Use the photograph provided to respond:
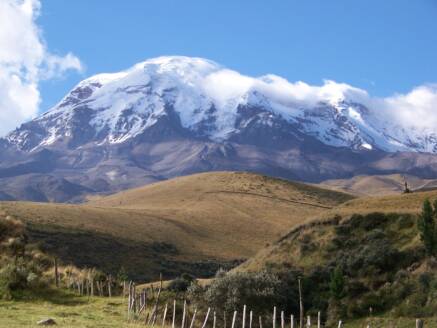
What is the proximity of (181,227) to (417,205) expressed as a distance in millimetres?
56556

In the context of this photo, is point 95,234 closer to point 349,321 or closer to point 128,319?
point 349,321

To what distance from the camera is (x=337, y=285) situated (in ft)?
155

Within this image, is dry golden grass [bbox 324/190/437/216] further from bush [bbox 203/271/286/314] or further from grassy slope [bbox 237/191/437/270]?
bush [bbox 203/271/286/314]

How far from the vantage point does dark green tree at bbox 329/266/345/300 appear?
Answer: 47.2 meters

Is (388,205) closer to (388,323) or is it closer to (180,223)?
(388,323)

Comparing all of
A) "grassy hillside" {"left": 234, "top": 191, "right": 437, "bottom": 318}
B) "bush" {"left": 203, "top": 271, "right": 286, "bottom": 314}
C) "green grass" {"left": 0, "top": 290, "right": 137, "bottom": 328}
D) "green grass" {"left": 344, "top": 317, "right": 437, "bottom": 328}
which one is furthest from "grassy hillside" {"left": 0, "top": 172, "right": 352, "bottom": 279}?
"green grass" {"left": 0, "top": 290, "right": 137, "bottom": 328}

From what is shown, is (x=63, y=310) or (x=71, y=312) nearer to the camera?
(x=71, y=312)

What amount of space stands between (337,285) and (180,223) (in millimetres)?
69496

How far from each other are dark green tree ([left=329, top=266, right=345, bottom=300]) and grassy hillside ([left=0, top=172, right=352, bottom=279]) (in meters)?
28.4

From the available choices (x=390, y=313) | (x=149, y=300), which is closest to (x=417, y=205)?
(x=390, y=313)

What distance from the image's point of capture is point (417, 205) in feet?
203

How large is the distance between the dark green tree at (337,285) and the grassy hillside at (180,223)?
28.4 m

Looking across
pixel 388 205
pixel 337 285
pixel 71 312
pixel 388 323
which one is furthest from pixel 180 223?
pixel 71 312

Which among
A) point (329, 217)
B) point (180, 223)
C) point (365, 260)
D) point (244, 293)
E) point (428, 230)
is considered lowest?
point (244, 293)
